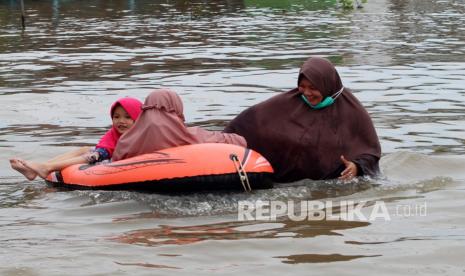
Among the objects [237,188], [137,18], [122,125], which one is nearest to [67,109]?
[122,125]

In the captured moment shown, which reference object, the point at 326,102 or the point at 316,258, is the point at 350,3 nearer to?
the point at 326,102

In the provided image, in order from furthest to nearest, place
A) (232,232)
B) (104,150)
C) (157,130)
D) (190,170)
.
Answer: (104,150)
(157,130)
(190,170)
(232,232)

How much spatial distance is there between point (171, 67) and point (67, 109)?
4.54 meters

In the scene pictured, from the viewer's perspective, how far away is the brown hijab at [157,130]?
781cm

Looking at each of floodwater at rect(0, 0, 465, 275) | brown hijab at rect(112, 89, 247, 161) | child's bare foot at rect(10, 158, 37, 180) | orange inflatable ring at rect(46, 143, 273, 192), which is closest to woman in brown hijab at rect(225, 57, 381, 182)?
floodwater at rect(0, 0, 465, 275)

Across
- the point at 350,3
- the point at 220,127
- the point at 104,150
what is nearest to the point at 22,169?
the point at 104,150

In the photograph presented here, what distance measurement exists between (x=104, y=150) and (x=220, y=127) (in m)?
3.20

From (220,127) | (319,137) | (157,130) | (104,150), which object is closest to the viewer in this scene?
(157,130)

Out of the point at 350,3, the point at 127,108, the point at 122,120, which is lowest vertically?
the point at 350,3

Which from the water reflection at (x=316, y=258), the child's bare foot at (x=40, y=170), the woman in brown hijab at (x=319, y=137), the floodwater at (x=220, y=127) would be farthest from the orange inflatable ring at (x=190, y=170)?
the water reflection at (x=316, y=258)

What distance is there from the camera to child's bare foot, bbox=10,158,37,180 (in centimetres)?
836

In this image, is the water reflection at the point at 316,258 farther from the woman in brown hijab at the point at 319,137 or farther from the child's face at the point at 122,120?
the child's face at the point at 122,120

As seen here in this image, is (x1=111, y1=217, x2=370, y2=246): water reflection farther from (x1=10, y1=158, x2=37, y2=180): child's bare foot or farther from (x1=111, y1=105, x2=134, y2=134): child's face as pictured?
(x1=10, y1=158, x2=37, y2=180): child's bare foot

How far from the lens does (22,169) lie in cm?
842
